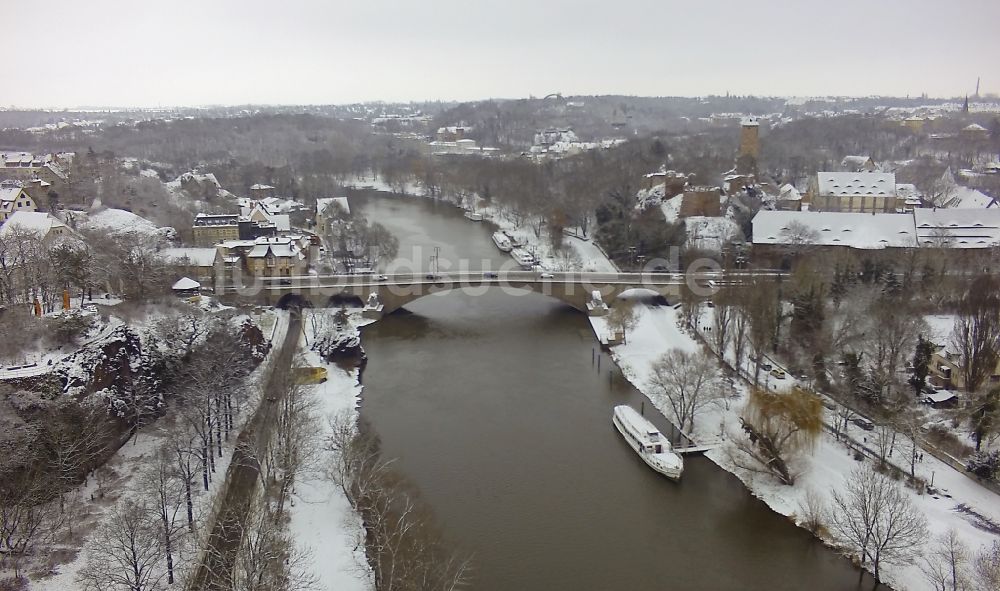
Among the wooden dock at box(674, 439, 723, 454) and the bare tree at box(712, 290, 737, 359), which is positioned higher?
the bare tree at box(712, 290, 737, 359)

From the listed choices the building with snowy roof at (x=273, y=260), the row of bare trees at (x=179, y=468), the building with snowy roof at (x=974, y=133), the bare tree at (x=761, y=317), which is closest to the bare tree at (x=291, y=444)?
the row of bare trees at (x=179, y=468)

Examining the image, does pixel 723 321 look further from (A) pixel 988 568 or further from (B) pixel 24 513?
(B) pixel 24 513

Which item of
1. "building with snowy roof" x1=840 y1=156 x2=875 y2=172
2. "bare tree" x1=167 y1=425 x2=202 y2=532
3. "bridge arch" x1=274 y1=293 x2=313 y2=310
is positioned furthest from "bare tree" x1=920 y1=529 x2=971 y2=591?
"building with snowy roof" x1=840 y1=156 x2=875 y2=172

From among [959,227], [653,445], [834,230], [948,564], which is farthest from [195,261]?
[959,227]

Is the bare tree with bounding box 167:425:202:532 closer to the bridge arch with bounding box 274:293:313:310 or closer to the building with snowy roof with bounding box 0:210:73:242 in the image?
the bridge arch with bounding box 274:293:313:310

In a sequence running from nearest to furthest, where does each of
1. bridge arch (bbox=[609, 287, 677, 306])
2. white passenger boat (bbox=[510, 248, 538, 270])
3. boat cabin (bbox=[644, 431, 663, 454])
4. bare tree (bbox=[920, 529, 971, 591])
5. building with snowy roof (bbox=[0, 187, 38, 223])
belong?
bare tree (bbox=[920, 529, 971, 591]) < boat cabin (bbox=[644, 431, 663, 454]) < bridge arch (bbox=[609, 287, 677, 306]) < building with snowy roof (bbox=[0, 187, 38, 223]) < white passenger boat (bbox=[510, 248, 538, 270])

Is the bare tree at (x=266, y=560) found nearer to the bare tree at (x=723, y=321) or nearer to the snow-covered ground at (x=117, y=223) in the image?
the bare tree at (x=723, y=321)
